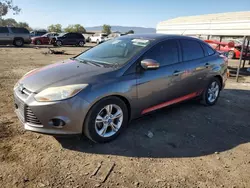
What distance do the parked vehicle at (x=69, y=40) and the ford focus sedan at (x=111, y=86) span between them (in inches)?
835

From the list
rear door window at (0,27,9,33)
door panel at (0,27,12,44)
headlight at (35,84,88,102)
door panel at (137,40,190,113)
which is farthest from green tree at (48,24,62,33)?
headlight at (35,84,88,102)

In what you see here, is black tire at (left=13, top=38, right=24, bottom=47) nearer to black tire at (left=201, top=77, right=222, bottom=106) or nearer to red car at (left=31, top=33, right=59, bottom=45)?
red car at (left=31, top=33, right=59, bottom=45)

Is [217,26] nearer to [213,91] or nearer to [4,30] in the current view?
[213,91]

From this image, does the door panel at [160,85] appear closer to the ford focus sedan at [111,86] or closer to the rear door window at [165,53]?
the ford focus sedan at [111,86]

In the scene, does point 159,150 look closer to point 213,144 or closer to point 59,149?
point 213,144

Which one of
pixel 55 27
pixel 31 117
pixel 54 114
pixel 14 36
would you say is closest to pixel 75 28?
pixel 55 27

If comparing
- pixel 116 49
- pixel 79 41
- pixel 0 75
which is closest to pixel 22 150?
pixel 116 49

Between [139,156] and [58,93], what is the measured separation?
1.41m

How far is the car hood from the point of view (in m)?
2.99

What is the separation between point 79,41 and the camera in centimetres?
2533

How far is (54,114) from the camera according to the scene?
2.80 m

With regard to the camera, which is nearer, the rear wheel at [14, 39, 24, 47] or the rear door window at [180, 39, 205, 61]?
the rear door window at [180, 39, 205, 61]

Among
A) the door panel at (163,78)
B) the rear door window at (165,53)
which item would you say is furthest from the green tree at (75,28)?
the door panel at (163,78)

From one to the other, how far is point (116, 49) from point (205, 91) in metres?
2.37
